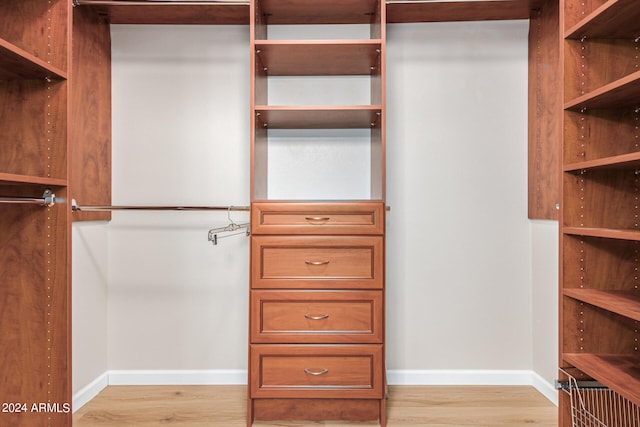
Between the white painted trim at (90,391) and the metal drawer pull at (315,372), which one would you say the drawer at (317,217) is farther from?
the white painted trim at (90,391)

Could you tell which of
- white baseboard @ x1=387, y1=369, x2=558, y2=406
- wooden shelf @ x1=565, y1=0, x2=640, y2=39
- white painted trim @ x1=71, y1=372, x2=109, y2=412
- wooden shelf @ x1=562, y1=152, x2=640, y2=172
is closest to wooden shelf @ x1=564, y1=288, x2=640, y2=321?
wooden shelf @ x1=562, y1=152, x2=640, y2=172

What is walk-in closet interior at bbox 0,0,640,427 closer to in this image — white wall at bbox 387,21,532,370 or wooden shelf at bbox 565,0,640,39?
white wall at bbox 387,21,532,370

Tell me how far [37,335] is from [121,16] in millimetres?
1711

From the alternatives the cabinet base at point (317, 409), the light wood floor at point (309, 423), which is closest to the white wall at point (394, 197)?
the light wood floor at point (309, 423)

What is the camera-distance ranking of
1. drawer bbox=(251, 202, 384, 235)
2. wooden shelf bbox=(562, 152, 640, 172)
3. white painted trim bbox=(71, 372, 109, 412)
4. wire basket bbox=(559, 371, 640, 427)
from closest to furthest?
wooden shelf bbox=(562, 152, 640, 172) < wire basket bbox=(559, 371, 640, 427) < drawer bbox=(251, 202, 384, 235) < white painted trim bbox=(71, 372, 109, 412)

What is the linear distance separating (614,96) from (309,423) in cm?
181

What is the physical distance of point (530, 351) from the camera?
2477 millimetres

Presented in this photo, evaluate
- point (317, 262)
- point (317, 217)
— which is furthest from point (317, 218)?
point (317, 262)

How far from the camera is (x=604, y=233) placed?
1.34 m

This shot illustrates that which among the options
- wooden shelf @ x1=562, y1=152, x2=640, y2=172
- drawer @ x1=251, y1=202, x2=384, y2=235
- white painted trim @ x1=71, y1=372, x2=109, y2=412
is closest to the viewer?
wooden shelf @ x1=562, y1=152, x2=640, y2=172

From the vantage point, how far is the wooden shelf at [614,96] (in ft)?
4.04

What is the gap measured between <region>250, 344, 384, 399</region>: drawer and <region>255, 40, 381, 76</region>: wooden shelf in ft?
4.57

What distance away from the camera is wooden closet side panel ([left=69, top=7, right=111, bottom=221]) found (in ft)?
7.07

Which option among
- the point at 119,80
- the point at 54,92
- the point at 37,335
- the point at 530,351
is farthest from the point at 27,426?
the point at 530,351
